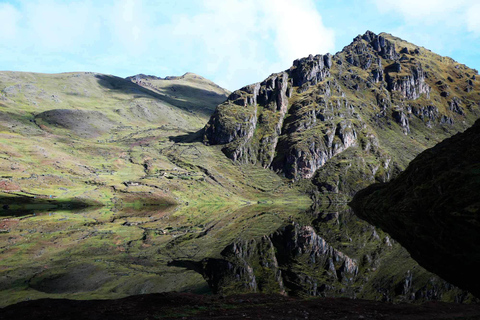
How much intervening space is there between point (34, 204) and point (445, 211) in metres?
153

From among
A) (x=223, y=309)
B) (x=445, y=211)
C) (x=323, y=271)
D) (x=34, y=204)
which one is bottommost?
(x=34, y=204)

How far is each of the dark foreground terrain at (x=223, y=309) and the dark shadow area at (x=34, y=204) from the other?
11470cm

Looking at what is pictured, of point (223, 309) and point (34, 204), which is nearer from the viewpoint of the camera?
point (223, 309)

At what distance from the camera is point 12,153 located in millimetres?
173875

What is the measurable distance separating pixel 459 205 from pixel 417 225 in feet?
32.0

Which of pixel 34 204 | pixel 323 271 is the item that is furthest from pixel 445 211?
pixel 34 204

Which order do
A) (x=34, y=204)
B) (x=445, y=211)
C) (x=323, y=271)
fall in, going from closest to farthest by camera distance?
(x=323, y=271)
(x=445, y=211)
(x=34, y=204)

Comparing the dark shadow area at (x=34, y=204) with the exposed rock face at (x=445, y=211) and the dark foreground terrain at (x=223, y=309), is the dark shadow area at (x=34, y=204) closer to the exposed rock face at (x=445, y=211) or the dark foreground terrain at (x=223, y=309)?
the dark foreground terrain at (x=223, y=309)

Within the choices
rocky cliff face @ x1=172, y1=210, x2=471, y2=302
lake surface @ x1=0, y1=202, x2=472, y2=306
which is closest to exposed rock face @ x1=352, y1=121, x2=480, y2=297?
rocky cliff face @ x1=172, y1=210, x2=471, y2=302

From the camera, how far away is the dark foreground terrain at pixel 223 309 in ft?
62.7

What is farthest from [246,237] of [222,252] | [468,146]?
[468,146]

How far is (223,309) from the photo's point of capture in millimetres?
21500

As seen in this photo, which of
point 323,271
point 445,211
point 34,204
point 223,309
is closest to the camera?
point 223,309

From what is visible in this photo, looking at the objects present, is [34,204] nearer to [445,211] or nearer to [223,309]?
[223,309]
